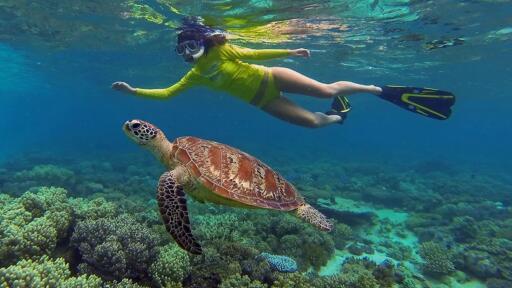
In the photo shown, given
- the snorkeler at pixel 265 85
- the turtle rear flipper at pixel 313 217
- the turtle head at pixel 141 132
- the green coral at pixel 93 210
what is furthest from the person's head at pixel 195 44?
the turtle rear flipper at pixel 313 217

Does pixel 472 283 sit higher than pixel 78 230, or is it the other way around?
pixel 78 230

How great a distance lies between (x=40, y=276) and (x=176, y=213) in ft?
6.14

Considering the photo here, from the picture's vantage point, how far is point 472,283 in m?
8.84

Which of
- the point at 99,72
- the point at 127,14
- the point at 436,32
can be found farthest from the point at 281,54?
the point at 99,72

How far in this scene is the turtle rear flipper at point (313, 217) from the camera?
5.65m

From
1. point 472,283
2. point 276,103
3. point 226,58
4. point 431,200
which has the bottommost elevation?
point 431,200

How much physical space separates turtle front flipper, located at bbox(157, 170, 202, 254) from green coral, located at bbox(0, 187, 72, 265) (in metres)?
2.20

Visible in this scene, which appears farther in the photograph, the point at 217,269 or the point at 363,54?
the point at 363,54

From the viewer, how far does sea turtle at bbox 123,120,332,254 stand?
203 inches

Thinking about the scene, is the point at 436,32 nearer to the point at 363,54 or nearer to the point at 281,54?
the point at 363,54

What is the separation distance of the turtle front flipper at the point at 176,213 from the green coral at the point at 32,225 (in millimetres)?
2198

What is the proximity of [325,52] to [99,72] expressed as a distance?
2645cm

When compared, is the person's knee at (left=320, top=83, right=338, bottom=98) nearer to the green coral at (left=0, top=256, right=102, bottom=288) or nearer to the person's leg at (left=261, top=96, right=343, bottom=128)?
the person's leg at (left=261, top=96, right=343, bottom=128)

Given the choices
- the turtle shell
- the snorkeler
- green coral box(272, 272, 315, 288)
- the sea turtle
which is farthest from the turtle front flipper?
the snorkeler
